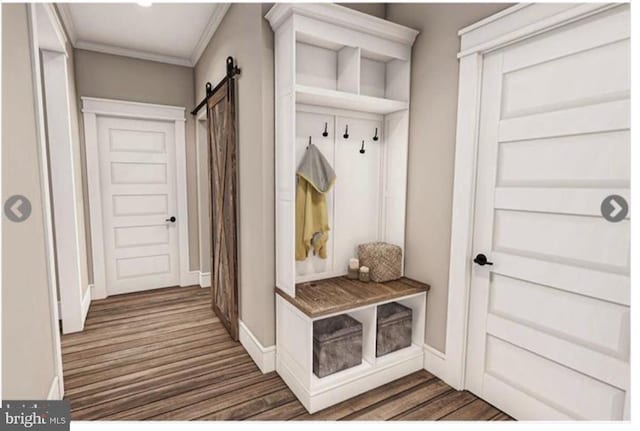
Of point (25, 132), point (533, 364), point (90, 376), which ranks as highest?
point (25, 132)

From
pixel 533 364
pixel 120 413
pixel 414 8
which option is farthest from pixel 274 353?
Result: pixel 414 8

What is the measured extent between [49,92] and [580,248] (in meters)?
3.76

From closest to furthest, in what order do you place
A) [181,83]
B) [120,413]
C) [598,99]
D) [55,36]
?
[598,99]
[120,413]
[55,36]
[181,83]

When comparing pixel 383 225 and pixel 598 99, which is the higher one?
pixel 598 99

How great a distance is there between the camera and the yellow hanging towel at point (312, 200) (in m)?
2.17

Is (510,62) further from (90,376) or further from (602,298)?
(90,376)

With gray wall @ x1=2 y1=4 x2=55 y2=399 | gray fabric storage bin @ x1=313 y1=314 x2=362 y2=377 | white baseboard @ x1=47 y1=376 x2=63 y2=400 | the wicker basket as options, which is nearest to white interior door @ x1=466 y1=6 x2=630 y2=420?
the wicker basket

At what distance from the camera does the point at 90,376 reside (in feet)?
7.24

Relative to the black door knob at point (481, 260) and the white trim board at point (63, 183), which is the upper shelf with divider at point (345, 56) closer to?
the black door knob at point (481, 260)

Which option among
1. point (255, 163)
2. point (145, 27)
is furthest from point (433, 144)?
point (145, 27)

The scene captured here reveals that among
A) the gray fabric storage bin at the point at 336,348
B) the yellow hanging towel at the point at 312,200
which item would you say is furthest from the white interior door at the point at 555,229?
the yellow hanging towel at the point at 312,200

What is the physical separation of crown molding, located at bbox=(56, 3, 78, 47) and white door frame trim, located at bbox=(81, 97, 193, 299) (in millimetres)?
557

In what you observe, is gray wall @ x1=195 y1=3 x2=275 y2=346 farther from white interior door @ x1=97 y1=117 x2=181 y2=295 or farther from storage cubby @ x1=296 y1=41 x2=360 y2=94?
white interior door @ x1=97 y1=117 x2=181 y2=295

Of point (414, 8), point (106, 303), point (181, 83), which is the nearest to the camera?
point (414, 8)
